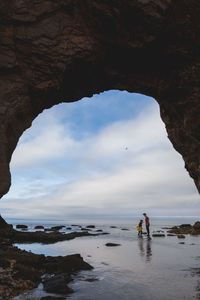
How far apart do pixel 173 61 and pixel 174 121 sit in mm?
4940

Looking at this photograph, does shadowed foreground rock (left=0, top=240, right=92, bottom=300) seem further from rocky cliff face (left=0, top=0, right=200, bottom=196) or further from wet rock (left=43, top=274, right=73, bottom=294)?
rocky cliff face (left=0, top=0, right=200, bottom=196)

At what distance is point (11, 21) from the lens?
22.9 meters

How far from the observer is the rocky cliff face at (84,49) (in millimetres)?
22891

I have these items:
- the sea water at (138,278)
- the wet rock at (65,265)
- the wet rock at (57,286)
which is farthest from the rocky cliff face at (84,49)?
the wet rock at (57,286)

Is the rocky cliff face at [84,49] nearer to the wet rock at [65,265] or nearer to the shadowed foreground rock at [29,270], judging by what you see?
the shadowed foreground rock at [29,270]

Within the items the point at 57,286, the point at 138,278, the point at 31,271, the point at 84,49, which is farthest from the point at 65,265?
the point at 84,49

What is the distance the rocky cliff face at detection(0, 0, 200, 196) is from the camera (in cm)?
2289

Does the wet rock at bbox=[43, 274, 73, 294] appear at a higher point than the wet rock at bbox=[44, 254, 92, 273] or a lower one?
lower

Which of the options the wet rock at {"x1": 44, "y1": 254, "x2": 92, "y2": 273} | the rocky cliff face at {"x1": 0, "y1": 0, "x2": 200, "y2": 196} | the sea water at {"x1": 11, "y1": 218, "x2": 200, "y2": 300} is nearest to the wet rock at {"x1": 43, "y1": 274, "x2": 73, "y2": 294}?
the sea water at {"x1": 11, "y1": 218, "x2": 200, "y2": 300}

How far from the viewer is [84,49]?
24047 millimetres

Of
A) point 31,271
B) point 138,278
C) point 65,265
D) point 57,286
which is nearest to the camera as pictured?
point 57,286

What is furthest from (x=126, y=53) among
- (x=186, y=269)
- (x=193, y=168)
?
(x=186, y=269)

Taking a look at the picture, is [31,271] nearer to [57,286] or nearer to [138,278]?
[57,286]

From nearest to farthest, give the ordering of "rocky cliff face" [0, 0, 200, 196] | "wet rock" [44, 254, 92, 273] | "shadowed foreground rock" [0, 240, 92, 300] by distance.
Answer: "shadowed foreground rock" [0, 240, 92, 300]
"wet rock" [44, 254, 92, 273]
"rocky cliff face" [0, 0, 200, 196]
